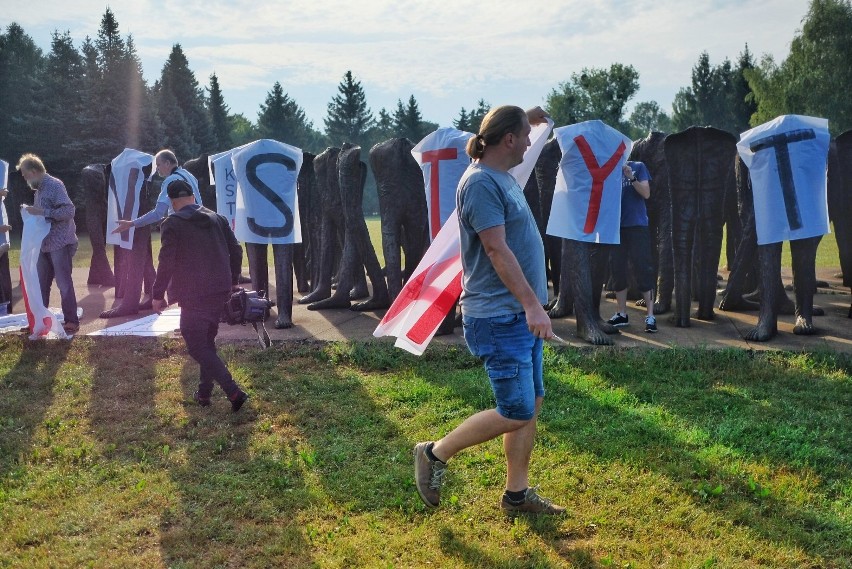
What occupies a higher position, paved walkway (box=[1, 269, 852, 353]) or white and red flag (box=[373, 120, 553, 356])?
Answer: white and red flag (box=[373, 120, 553, 356])

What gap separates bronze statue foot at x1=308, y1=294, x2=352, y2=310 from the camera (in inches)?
383

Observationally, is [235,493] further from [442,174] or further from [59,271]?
[59,271]

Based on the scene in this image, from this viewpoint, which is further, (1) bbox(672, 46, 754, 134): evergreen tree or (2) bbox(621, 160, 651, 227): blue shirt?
(1) bbox(672, 46, 754, 134): evergreen tree

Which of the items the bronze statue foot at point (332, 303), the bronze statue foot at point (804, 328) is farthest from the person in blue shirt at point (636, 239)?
the bronze statue foot at point (332, 303)

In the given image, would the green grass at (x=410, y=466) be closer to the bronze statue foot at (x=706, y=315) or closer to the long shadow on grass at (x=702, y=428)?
the long shadow on grass at (x=702, y=428)

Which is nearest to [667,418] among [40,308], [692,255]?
[692,255]

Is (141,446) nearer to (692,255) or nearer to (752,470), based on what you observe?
(752,470)

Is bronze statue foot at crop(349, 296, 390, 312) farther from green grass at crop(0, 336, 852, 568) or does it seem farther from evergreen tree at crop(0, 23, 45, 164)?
evergreen tree at crop(0, 23, 45, 164)

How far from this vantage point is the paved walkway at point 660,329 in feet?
23.9

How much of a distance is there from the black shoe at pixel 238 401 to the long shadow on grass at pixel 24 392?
1.23 metres

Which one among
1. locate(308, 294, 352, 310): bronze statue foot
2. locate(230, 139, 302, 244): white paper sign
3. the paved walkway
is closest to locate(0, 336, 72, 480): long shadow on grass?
the paved walkway

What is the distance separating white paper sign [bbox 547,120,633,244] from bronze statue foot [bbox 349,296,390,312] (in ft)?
9.57

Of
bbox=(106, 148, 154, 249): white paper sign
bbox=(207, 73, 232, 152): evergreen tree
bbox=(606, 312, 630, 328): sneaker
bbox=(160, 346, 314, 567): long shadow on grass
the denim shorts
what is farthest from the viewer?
bbox=(207, 73, 232, 152): evergreen tree

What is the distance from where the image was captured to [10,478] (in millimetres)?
4660
